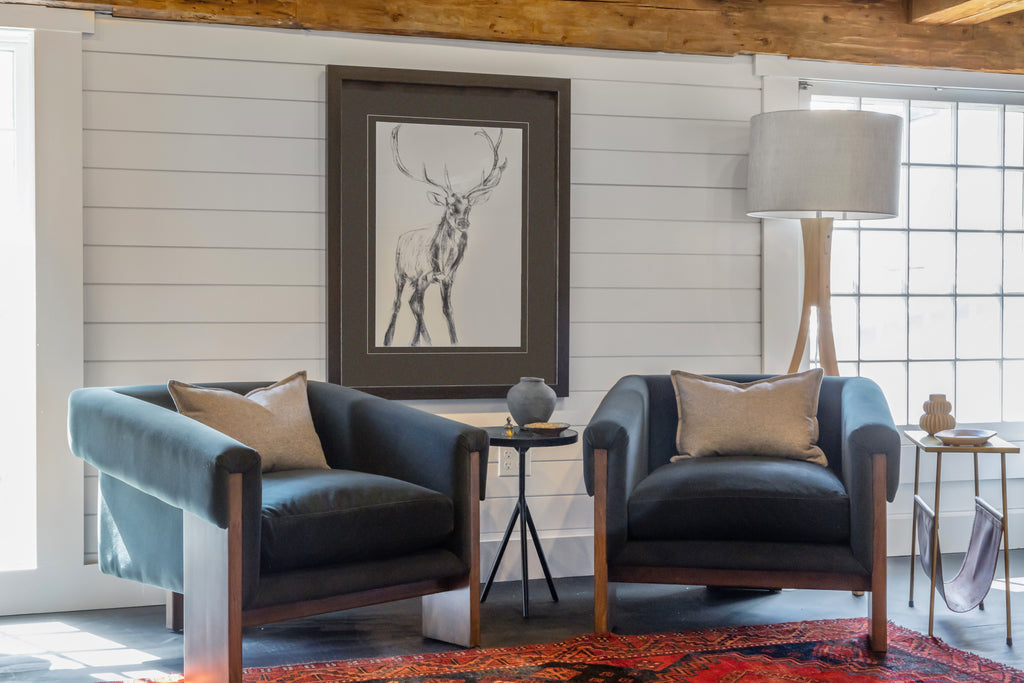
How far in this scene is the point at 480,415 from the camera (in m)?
4.07

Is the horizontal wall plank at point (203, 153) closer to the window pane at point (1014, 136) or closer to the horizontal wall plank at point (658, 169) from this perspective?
the horizontal wall plank at point (658, 169)

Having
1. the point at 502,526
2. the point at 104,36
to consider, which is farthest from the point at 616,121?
the point at 104,36

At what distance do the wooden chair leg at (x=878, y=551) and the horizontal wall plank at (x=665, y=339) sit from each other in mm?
1299

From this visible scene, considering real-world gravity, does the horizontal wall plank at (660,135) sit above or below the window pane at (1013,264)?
above

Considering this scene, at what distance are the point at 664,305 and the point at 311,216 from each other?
1.49 m

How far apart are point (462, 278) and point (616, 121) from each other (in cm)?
92

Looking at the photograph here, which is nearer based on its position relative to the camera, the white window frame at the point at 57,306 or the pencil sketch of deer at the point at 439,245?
the white window frame at the point at 57,306

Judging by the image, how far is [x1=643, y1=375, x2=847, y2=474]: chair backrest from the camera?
12.1 ft

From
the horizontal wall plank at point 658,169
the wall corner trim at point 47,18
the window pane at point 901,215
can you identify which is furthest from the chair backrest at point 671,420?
the wall corner trim at point 47,18

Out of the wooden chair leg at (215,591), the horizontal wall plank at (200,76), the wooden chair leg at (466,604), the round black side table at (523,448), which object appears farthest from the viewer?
the horizontal wall plank at (200,76)

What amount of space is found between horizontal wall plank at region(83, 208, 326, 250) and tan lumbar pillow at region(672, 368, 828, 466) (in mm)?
1539

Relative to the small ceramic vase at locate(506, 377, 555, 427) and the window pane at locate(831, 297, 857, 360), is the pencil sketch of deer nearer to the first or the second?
the small ceramic vase at locate(506, 377, 555, 427)

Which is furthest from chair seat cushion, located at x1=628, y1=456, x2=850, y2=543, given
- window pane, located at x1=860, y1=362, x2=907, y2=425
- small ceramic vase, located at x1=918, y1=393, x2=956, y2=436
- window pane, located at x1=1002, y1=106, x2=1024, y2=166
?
window pane, located at x1=1002, y1=106, x2=1024, y2=166

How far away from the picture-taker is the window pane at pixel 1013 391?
15.4ft
